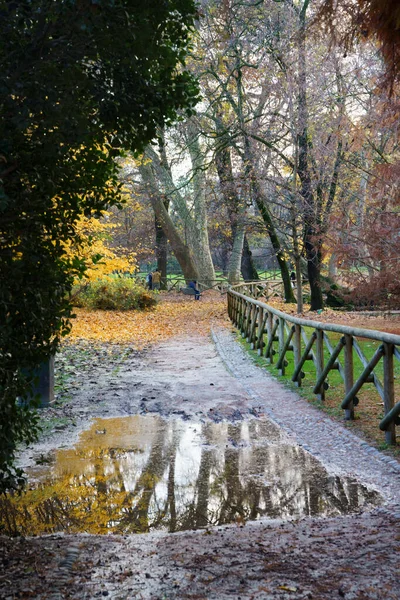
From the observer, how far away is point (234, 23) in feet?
61.5

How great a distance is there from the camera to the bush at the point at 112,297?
89.6 feet

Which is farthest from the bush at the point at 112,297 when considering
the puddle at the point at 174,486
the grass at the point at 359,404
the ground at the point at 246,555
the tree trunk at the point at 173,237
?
the puddle at the point at 174,486

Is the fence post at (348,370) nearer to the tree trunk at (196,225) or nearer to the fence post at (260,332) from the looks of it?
the fence post at (260,332)

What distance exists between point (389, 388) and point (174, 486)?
2717mm

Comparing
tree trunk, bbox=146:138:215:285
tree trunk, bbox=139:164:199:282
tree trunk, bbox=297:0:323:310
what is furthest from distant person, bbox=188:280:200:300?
tree trunk, bbox=297:0:323:310

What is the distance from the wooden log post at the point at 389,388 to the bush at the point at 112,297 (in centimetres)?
2078

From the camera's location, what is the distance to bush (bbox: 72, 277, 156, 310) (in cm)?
2731

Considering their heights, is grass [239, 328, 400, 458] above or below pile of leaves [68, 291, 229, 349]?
above

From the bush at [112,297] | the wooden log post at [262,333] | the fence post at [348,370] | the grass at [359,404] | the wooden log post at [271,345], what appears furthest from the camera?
the bush at [112,297]

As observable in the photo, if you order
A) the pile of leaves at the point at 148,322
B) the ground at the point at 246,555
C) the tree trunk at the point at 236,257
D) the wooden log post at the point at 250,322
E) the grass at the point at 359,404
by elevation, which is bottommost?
the pile of leaves at the point at 148,322

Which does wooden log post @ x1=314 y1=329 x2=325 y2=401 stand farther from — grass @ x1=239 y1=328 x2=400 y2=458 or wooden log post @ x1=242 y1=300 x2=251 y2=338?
A: wooden log post @ x1=242 y1=300 x2=251 y2=338

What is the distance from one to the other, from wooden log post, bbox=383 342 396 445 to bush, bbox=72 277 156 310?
2078cm

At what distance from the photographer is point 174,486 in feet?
19.1

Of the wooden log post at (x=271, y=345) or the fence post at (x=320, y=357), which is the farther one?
the wooden log post at (x=271, y=345)
